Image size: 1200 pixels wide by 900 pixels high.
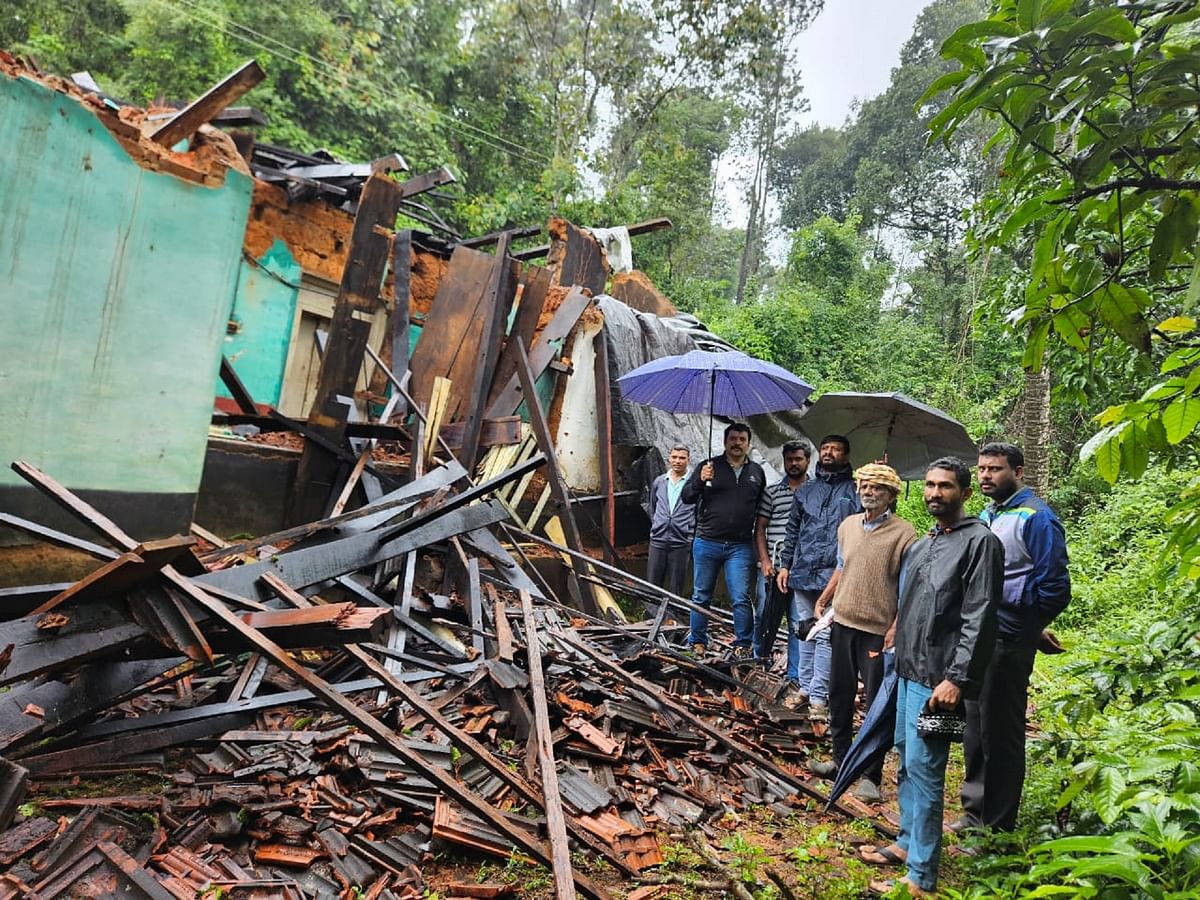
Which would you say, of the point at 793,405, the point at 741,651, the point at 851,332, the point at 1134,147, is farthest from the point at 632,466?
the point at 851,332

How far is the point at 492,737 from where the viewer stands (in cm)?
360

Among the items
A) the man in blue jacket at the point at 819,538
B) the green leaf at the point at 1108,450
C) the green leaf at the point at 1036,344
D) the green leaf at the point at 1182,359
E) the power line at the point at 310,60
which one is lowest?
the man in blue jacket at the point at 819,538

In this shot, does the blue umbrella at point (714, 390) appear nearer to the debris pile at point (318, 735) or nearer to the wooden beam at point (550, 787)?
the debris pile at point (318, 735)

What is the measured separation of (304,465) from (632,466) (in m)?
4.09

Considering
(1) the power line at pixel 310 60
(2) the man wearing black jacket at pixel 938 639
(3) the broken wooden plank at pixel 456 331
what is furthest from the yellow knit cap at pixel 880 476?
(1) the power line at pixel 310 60

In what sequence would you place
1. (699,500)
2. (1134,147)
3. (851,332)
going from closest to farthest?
(1134,147)
(699,500)
(851,332)

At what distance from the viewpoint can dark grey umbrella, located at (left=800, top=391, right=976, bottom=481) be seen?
582 centimetres

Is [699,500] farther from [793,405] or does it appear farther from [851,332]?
[851,332]

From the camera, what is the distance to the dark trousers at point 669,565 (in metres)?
6.91

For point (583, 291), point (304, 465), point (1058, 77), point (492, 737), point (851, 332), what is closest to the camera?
point (1058, 77)

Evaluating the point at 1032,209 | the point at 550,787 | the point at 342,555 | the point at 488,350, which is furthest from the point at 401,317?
the point at 1032,209

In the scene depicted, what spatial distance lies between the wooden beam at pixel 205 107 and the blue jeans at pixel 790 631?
5.23 meters

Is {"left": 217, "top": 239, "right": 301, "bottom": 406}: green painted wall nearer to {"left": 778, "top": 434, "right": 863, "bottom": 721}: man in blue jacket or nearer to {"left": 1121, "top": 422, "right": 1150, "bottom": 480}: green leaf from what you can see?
{"left": 778, "top": 434, "right": 863, "bottom": 721}: man in blue jacket

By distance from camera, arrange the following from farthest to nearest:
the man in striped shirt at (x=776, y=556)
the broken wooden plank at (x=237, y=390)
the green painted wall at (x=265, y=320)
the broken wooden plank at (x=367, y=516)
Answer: the green painted wall at (x=265, y=320)
the broken wooden plank at (x=237, y=390)
the man in striped shirt at (x=776, y=556)
the broken wooden plank at (x=367, y=516)
